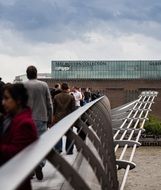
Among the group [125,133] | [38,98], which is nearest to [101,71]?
[125,133]

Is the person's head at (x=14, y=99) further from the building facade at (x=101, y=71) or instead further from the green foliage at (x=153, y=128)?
the building facade at (x=101, y=71)

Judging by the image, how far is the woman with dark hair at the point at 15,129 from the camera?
11.8ft

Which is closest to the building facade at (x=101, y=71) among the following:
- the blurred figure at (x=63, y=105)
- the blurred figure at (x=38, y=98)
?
the blurred figure at (x=63, y=105)

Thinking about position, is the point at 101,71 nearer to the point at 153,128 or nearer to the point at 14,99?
the point at 153,128

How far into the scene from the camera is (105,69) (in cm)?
7406

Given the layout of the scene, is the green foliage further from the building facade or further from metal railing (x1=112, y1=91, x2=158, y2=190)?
metal railing (x1=112, y1=91, x2=158, y2=190)

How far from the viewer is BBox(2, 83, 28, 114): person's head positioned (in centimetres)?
388

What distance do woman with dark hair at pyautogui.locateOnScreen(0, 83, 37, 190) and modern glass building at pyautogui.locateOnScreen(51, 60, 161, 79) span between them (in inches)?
2626

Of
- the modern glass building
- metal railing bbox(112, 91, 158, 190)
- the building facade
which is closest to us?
metal railing bbox(112, 91, 158, 190)

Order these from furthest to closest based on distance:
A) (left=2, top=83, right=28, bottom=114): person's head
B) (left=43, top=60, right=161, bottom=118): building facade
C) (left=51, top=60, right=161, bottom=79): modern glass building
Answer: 1. (left=51, top=60, right=161, bottom=79): modern glass building
2. (left=43, top=60, right=161, bottom=118): building facade
3. (left=2, top=83, right=28, bottom=114): person's head

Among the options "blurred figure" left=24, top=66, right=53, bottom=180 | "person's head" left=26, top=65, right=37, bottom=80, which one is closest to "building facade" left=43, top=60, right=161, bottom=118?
"blurred figure" left=24, top=66, right=53, bottom=180

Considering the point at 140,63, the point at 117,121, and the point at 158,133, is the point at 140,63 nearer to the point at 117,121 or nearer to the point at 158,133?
the point at 158,133

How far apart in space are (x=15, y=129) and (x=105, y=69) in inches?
2779

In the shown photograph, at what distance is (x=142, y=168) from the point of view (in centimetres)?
4316
